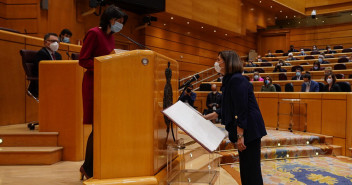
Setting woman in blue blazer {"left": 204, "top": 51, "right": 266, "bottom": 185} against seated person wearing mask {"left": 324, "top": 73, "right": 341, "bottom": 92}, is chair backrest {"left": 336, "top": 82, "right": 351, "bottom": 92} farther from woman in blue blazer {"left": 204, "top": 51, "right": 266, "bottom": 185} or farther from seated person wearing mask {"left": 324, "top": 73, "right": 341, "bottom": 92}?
woman in blue blazer {"left": 204, "top": 51, "right": 266, "bottom": 185}

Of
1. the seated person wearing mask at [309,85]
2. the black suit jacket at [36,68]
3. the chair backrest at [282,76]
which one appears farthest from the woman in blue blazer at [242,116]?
the chair backrest at [282,76]

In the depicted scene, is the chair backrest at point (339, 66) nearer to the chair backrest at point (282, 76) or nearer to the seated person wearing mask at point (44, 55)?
the chair backrest at point (282, 76)

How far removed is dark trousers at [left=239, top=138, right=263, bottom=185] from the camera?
1.71m

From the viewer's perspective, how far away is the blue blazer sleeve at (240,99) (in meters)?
1.64

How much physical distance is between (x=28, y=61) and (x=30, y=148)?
1.09 meters

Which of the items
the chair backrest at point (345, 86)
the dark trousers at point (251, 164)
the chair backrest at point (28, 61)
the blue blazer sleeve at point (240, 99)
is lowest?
the dark trousers at point (251, 164)

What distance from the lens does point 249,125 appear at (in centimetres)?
168

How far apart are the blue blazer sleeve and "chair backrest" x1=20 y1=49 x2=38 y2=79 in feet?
7.38

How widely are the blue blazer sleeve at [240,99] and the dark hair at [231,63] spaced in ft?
0.25

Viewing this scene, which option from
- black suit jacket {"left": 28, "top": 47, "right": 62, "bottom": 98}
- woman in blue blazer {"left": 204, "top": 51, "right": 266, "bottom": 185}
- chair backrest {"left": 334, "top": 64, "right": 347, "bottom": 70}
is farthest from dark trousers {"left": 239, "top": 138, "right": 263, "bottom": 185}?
chair backrest {"left": 334, "top": 64, "right": 347, "bottom": 70}

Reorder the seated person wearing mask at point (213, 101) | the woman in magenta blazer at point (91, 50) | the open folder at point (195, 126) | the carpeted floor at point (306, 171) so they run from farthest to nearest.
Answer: the seated person wearing mask at point (213, 101), the carpeted floor at point (306, 171), the woman in magenta blazer at point (91, 50), the open folder at point (195, 126)

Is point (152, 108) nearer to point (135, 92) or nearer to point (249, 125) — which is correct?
point (135, 92)

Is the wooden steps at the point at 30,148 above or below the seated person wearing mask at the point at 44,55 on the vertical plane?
below

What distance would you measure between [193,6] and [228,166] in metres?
6.90
